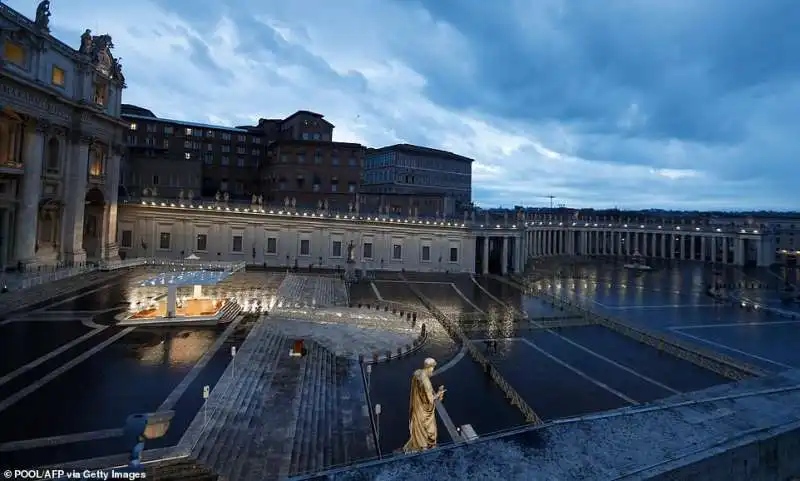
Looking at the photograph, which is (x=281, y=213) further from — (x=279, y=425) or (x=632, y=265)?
(x=632, y=265)

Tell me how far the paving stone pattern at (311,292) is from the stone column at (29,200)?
63.8 ft

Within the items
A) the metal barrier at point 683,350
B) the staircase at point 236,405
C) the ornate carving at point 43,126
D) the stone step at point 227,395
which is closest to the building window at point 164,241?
the ornate carving at point 43,126

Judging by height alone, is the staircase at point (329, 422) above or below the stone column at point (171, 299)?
below

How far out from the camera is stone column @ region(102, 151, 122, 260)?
48531 mm

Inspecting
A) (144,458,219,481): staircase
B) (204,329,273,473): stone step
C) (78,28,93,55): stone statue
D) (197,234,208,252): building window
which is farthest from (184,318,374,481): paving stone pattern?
(197,234,208,252): building window

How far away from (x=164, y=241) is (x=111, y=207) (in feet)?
30.4

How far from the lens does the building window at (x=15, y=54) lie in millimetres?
34344

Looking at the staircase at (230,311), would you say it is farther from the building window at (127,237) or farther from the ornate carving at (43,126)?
the building window at (127,237)

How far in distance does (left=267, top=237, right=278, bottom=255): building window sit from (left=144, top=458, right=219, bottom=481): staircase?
162 ft

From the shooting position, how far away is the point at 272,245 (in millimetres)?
60719

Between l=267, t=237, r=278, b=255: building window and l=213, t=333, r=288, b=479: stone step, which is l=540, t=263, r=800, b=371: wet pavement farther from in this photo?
l=267, t=237, r=278, b=255: building window

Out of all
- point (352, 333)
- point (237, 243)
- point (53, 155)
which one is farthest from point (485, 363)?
point (237, 243)

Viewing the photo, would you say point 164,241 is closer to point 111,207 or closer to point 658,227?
point 111,207

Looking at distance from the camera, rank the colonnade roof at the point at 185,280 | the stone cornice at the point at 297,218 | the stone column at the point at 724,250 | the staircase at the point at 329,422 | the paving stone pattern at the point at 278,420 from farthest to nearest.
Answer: the stone column at the point at 724,250 < the stone cornice at the point at 297,218 < the colonnade roof at the point at 185,280 < the staircase at the point at 329,422 < the paving stone pattern at the point at 278,420
